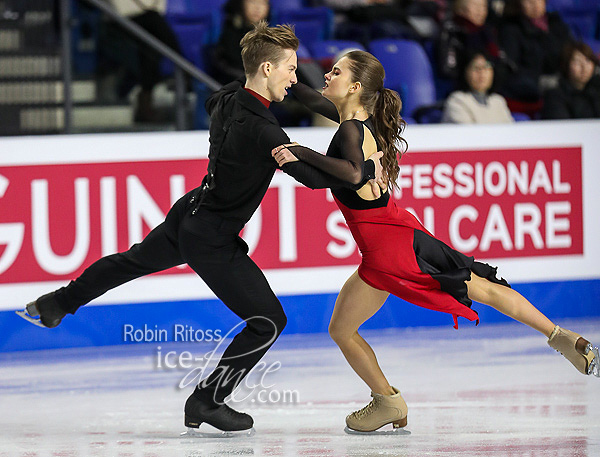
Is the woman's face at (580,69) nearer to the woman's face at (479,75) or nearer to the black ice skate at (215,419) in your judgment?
the woman's face at (479,75)

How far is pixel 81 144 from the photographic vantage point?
522 centimetres

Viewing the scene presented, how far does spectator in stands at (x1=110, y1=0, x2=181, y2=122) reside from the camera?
214 inches

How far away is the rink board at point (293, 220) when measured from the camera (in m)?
5.16

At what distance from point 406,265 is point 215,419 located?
90cm

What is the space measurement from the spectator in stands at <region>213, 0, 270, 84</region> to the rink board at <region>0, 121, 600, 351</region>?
0.92 m

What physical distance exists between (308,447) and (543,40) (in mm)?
4986

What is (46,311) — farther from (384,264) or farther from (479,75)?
(479,75)

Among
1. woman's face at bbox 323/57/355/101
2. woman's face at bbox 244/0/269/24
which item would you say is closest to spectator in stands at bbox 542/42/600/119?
woman's face at bbox 244/0/269/24

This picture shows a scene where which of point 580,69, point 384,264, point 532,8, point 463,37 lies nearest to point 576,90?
point 580,69

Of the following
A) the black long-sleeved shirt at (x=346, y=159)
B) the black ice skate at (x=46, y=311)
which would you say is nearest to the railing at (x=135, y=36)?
the black ice skate at (x=46, y=311)

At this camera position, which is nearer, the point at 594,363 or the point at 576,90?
the point at 594,363

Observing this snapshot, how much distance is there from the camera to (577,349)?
11.9ft

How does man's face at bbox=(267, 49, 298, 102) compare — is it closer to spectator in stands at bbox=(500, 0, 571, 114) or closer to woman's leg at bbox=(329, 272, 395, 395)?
woman's leg at bbox=(329, 272, 395, 395)

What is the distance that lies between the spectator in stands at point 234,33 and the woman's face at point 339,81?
268 centimetres
